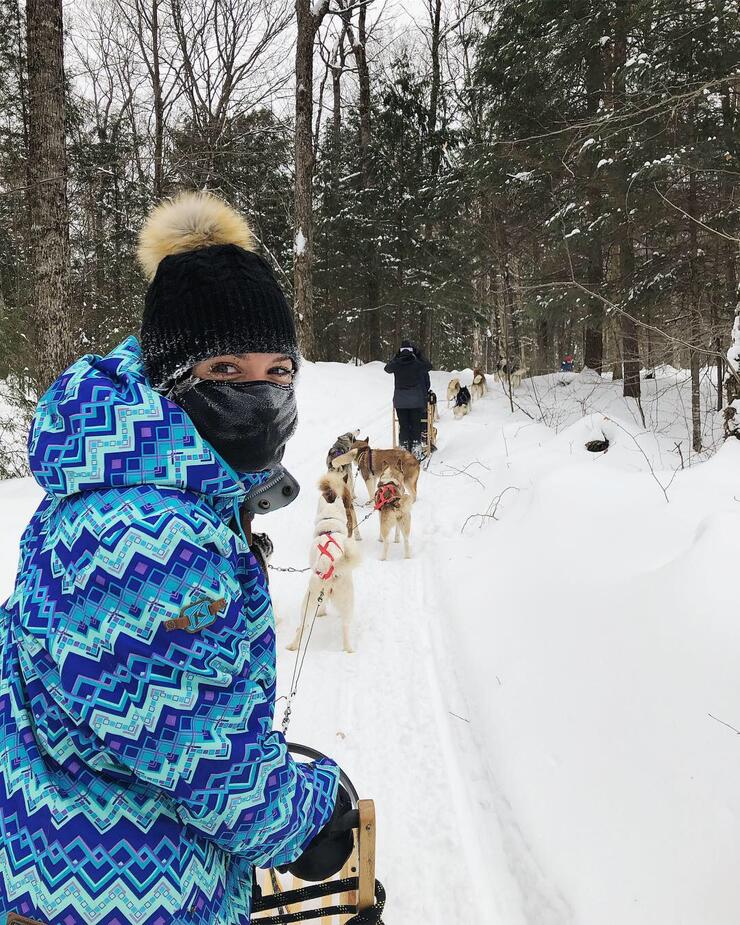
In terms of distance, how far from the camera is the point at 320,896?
137 cm

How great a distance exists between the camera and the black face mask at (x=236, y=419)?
1.14 metres

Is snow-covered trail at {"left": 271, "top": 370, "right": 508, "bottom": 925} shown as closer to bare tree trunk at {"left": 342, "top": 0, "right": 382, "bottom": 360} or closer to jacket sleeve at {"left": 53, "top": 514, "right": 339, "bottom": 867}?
jacket sleeve at {"left": 53, "top": 514, "right": 339, "bottom": 867}

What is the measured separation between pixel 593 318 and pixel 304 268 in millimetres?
7007

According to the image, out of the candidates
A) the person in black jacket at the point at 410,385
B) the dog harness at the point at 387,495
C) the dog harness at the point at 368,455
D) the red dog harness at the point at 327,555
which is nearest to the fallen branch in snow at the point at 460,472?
the person in black jacket at the point at 410,385

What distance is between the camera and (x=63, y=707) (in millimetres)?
873

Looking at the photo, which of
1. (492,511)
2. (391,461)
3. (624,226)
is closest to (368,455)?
(391,461)

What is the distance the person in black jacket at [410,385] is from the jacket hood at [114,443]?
27.6 ft

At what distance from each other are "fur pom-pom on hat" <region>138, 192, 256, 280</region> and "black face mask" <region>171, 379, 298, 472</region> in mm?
414

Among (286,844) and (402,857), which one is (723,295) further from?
(286,844)

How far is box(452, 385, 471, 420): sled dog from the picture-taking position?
1321 centimetres

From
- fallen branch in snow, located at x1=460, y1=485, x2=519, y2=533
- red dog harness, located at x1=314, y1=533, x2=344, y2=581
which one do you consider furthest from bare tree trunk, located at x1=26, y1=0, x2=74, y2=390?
fallen branch in snow, located at x1=460, y1=485, x2=519, y2=533

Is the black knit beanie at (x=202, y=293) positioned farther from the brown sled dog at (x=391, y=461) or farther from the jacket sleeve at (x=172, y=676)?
the brown sled dog at (x=391, y=461)

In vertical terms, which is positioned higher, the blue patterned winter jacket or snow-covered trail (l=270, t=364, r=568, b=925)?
the blue patterned winter jacket

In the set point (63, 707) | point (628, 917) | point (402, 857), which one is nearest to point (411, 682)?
point (402, 857)
